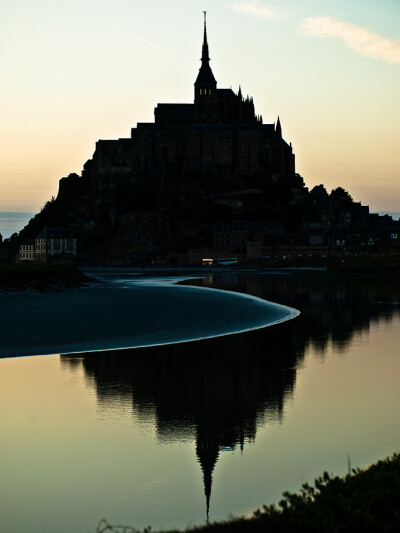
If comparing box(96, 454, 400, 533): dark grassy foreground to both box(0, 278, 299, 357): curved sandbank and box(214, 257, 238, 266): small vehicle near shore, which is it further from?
box(214, 257, 238, 266): small vehicle near shore

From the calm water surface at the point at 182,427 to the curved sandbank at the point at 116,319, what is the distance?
6.63 ft

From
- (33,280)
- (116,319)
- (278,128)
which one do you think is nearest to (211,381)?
(116,319)

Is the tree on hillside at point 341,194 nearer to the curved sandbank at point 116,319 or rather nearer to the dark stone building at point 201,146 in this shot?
the dark stone building at point 201,146

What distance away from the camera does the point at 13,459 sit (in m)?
13.3

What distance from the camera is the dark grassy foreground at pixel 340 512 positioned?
8094mm

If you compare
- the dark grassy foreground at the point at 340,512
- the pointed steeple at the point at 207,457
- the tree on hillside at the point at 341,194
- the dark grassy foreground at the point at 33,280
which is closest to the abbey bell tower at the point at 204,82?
the tree on hillside at the point at 341,194

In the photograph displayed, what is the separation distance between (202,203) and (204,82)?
27728 mm

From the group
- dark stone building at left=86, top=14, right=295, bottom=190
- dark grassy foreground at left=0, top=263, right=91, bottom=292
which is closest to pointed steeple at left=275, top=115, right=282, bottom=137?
dark stone building at left=86, top=14, right=295, bottom=190

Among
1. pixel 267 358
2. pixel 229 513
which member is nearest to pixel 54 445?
pixel 229 513

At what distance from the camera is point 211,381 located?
20094 mm

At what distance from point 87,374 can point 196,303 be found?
21.1 meters

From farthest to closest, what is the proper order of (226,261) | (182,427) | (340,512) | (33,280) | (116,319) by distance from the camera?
(226,261) < (33,280) < (116,319) < (182,427) < (340,512)

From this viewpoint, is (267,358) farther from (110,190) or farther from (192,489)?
(110,190)

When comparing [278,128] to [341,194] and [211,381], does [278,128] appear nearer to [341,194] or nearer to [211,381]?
[341,194]
